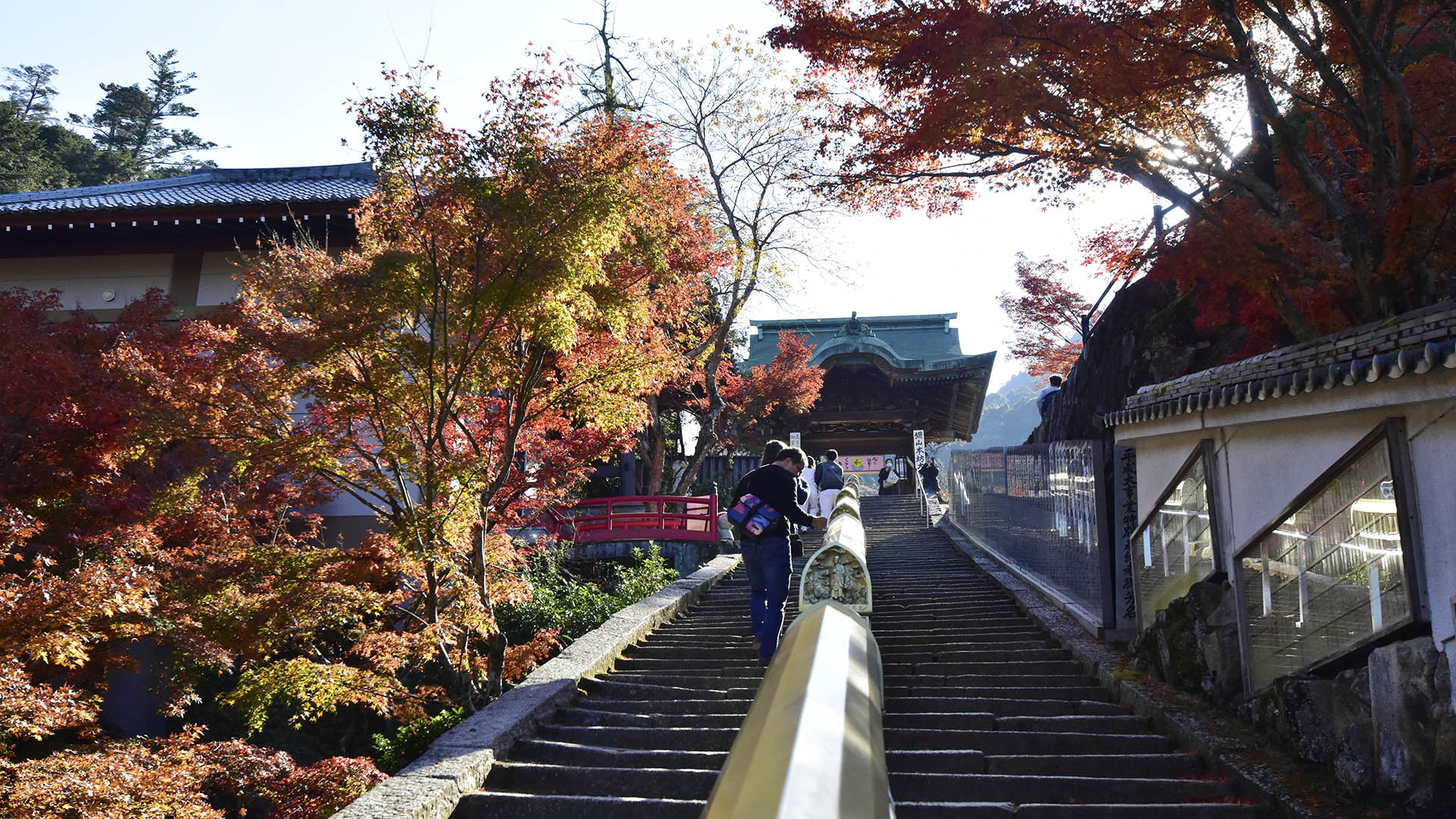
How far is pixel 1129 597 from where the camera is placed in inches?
274

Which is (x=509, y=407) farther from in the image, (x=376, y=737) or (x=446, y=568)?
(x=376, y=737)

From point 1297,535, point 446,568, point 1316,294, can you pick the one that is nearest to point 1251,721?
point 1297,535

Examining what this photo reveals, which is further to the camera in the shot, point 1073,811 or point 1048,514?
point 1048,514


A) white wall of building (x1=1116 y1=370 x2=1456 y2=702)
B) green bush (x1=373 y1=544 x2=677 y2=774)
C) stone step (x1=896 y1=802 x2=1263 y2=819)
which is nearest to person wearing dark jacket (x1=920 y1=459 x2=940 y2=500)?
green bush (x1=373 y1=544 x2=677 y2=774)

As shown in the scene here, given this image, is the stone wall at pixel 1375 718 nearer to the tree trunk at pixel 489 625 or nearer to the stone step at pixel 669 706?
the stone step at pixel 669 706

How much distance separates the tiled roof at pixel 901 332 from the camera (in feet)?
110

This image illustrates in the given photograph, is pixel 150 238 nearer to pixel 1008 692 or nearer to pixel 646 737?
pixel 646 737

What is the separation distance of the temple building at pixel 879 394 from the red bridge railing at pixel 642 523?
9.46m

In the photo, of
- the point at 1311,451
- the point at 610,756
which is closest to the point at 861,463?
the point at 610,756

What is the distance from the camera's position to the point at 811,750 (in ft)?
6.31

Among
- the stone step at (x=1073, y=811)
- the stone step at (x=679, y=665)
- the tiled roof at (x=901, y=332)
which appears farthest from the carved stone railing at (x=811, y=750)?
the tiled roof at (x=901, y=332)

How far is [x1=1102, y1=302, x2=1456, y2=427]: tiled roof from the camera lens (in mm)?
3377

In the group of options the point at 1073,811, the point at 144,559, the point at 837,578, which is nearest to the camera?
the point at 1073,811

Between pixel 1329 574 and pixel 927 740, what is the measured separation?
2187 mm
